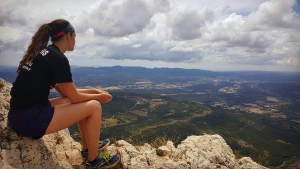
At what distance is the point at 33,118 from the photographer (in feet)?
15.8

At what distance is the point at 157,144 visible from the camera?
30.4 ft

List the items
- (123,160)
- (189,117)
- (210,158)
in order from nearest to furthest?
1. (123,160)
2. (210,158)
3. (189,117)

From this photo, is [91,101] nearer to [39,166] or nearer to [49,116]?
[49,116]

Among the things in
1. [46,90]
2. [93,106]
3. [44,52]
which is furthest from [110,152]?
[44,52]

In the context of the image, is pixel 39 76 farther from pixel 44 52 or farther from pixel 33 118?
pixel 33 118

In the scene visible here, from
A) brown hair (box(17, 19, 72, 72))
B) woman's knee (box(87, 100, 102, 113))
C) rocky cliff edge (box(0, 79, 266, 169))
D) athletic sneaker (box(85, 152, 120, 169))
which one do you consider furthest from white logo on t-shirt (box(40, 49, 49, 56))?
athletic sneaker (box(85, 152, 120, 169))

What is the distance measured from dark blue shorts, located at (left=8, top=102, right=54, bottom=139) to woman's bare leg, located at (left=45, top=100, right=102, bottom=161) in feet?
0.44

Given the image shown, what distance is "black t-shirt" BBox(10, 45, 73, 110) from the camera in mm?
4684

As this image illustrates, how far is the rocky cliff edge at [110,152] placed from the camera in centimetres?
545

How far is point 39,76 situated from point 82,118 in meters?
1.47

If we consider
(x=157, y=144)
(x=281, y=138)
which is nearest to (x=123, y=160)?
(x=157, y=144)

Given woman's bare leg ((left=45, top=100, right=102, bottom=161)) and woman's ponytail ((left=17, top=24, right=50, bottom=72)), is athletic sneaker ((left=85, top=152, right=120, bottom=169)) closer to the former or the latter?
woman's bare leg ((left=45, top=100, right=102, bottom=161))

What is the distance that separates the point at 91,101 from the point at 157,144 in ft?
15.9

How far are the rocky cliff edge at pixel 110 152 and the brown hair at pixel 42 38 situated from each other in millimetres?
2127
